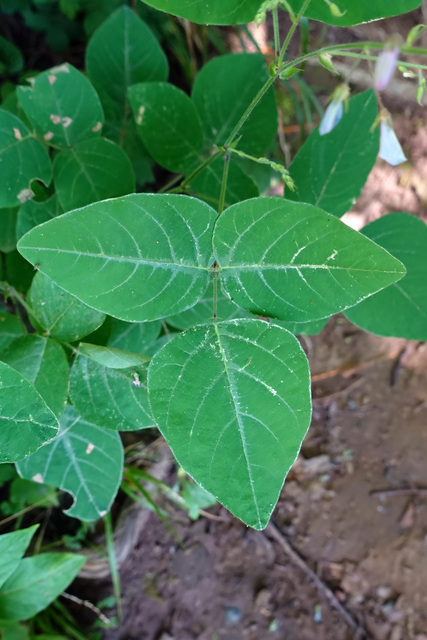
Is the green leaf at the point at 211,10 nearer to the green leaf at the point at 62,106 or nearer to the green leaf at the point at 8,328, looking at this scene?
the green leaf at the point at 62,106

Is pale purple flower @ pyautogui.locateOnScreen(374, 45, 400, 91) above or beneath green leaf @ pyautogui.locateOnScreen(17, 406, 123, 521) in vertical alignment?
above

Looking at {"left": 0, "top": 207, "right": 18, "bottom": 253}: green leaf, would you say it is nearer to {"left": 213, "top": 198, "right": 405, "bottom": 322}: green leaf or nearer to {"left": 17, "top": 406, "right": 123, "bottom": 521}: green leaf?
{"left": 17, "top": 406, "right": 123, "bottom": 521}: green leaf

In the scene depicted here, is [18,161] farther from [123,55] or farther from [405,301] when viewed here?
[405,301]

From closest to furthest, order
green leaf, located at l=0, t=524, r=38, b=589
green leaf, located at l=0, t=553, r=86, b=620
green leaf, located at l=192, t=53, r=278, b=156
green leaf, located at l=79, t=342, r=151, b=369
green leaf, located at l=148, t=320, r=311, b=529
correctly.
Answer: green leaf, located at l=148, t=320, r=311, b=529, green leaf, located at l=79, t=342, r=151, b=369, green leaf, located at l=0, t=524, r=38, b=589, green leaf, located at l=192, t=53, r=278, b=156, green leaf, located at l=0, t=553, r=86, b=620

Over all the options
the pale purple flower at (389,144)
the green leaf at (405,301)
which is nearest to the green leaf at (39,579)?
the green leaf at (405,301)

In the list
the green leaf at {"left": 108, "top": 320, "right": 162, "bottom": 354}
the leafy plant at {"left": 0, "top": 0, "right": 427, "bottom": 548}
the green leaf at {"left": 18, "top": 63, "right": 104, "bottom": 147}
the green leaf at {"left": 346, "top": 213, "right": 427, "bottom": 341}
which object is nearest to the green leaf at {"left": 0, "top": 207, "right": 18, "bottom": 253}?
the leafy plant at {"left": 0, "top": 0, "right": 427, "bottom": 548}

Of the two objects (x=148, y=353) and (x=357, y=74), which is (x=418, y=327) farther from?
(x=357, y=74)

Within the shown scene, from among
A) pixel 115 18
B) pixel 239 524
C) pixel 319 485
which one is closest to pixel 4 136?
pixel 115 18
